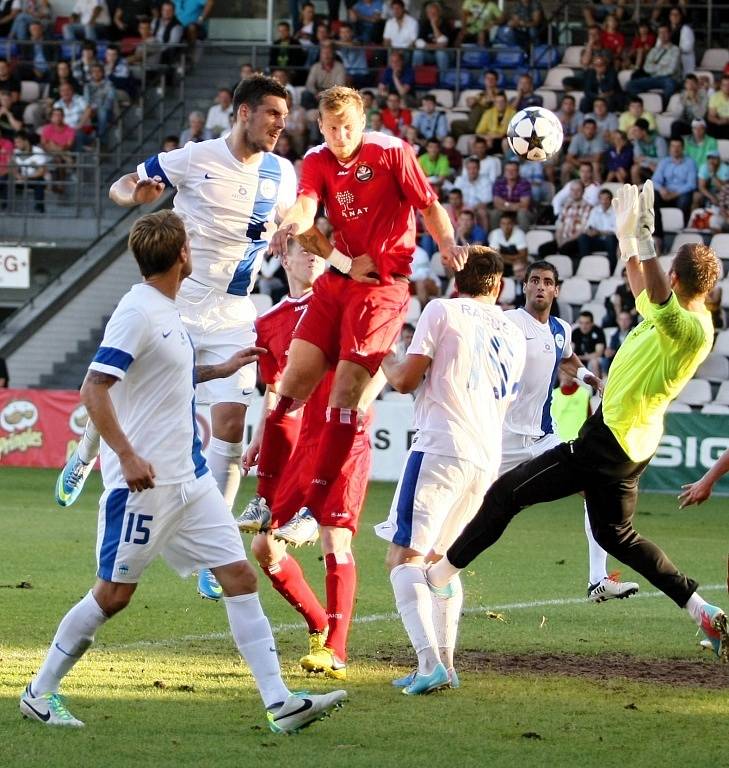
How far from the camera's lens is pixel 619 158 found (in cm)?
2238

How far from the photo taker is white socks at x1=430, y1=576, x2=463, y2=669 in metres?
7.43

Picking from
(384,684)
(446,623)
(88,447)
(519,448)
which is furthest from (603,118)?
(384,684)

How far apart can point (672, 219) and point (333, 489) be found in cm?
1563

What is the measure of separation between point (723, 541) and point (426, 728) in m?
9.01

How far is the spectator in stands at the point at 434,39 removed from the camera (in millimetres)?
26062

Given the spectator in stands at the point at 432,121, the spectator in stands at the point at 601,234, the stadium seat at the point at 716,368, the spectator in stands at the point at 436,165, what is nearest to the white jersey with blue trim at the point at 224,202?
the stadium seat at the point at 716,368

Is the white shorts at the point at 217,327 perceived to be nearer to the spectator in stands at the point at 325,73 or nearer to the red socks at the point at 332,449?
the red socks at the point at 332,449

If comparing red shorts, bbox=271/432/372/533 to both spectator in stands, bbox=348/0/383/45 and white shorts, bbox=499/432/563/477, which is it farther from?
spectator in stands, bbox=348/0/383/45

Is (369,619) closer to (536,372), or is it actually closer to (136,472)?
(536,372)

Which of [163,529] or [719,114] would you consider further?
[719,114]

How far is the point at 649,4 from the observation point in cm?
2616

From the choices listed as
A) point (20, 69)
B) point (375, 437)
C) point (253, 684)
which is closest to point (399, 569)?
point (253, 684)

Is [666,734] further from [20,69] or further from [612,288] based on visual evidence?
[20,69]

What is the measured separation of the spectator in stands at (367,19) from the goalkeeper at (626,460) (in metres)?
19.2
